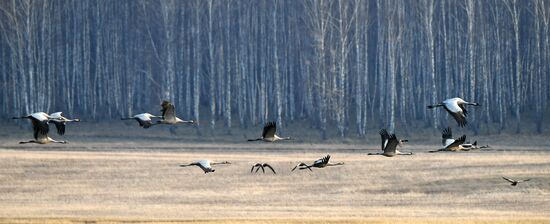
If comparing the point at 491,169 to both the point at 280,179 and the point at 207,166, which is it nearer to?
the point at 280,179

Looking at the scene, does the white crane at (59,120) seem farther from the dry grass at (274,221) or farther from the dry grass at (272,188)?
the dry grass at (272,188)

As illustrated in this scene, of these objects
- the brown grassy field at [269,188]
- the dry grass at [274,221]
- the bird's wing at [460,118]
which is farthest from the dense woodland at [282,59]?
the bird's wing at [460,118]

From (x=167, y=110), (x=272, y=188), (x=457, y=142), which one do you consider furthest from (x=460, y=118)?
(x=272, y=188)

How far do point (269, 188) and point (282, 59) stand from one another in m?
24.0

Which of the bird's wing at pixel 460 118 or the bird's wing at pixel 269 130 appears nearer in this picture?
the bird's wing at pixel 460 118

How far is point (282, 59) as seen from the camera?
53.2m

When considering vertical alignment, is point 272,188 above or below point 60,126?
below

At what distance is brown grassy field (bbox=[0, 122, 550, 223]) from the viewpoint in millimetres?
24859

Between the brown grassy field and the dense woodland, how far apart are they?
9.94 meters

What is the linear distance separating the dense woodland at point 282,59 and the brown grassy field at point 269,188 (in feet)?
32.6

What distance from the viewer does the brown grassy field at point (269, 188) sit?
24859 millimetres

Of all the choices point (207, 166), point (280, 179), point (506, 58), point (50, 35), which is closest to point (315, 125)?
point (506, 58)

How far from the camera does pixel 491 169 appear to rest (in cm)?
3231

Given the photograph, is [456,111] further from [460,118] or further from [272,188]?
[272,188]
